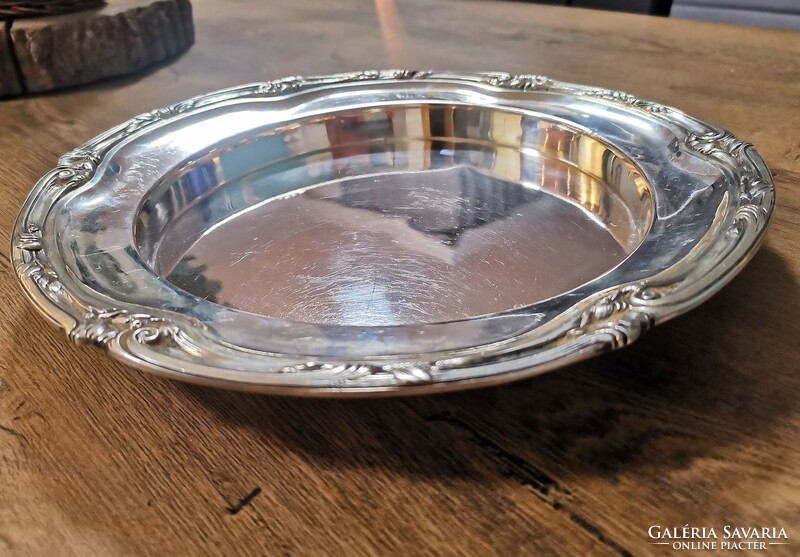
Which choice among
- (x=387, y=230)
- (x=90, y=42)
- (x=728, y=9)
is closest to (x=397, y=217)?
(x=387, y=230)

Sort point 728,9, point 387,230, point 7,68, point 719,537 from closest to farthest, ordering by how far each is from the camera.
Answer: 1. point 719,537
2. point 387,230
3. point 7,68
4. point 728,9

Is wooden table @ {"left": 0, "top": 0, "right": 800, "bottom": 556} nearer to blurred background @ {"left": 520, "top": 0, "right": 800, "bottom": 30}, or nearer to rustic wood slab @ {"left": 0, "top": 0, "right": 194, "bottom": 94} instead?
rustic wood slab @ {"left": 0, "top": 0, "right": 194, "bottom": 94}

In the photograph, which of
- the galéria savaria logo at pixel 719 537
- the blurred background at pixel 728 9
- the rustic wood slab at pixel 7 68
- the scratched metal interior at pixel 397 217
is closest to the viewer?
the galéria savaria logo at pixel 719 537

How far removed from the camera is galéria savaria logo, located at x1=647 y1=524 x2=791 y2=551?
0.29 meters

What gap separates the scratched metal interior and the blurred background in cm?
105

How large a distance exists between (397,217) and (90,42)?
2.22 feet

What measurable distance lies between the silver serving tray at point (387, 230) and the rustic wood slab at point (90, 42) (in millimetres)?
401

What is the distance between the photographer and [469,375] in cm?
29

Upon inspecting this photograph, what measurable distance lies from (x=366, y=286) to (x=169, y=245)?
0.18 metres

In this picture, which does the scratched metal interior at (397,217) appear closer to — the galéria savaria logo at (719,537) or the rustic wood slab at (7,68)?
the galéria savaria logo at (719,537)

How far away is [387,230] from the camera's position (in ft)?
1.78

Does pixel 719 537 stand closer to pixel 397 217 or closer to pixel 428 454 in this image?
pixel 428 454

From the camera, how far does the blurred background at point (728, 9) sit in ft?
4.42

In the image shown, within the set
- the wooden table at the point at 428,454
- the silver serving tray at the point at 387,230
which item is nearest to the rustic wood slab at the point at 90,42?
the silver serving tray at the point at 387,230
